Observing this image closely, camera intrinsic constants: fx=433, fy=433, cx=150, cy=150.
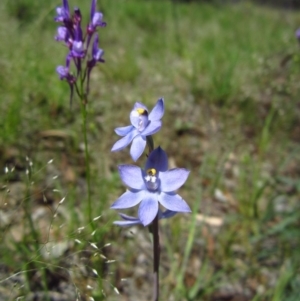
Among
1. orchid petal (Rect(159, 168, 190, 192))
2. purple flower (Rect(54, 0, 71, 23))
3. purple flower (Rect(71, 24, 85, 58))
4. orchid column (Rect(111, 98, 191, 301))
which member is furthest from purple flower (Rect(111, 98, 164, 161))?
purple flower (Rect(54, 0, 71, 23))

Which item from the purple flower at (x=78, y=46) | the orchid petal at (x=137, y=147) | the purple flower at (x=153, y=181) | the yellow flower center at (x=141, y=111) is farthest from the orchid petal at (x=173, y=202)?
the purple flower at (x=78, y=46)

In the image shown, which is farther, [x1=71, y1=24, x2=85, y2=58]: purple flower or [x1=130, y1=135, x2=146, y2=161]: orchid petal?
[x1=71, y1=24, x2=85, y2=58]: purple flower

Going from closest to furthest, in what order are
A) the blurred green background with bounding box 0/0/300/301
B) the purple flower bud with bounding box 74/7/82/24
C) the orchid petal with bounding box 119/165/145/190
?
the orchid petal with bounding box 119/165/145/190 → the purple flower bud with bounding box 74/7/82/24 → the blurred green background with bounding box 0/0/300/301

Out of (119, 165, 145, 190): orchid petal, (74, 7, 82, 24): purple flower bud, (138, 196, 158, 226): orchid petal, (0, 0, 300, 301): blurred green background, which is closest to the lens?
(138, 196, 158, 226): orchid petal

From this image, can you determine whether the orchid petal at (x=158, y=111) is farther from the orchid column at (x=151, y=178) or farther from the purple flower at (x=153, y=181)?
the purple flower at (x=153, y=181)

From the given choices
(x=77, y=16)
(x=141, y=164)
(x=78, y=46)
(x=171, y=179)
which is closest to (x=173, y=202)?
(x=171, y=179)

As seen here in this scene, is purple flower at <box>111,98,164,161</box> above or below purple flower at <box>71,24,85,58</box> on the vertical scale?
below

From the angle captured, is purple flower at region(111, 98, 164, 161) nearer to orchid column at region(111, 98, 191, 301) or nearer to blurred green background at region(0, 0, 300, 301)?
orchid column at region(111, 98, 191, 301)
